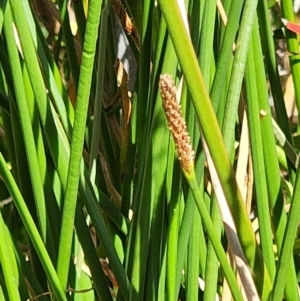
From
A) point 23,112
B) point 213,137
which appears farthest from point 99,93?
point 213,137

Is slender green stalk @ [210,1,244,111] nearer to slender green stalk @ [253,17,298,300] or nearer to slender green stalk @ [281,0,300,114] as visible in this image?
slender green stalk @ [253,17,298,300]

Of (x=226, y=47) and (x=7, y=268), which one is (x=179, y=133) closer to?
(x=226, y=47)

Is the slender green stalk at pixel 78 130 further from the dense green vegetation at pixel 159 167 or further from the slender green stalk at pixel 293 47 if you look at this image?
the slender green stalk at pixel 293 47

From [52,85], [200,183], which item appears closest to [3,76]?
[52,85]

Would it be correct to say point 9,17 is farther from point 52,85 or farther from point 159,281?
point 159,281

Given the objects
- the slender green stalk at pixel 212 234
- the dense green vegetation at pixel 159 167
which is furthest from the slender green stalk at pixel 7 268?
the slender green stalk at pixel 212 234

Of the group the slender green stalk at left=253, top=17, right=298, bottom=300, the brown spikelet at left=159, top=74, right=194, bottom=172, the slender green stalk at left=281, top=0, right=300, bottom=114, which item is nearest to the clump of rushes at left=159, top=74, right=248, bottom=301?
the brown spikelet at left=159, top=74, right=194, bottom=172
